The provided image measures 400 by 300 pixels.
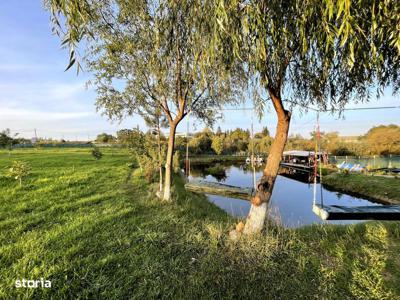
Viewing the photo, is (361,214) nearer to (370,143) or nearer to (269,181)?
(269,181)

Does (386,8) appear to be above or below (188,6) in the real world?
below

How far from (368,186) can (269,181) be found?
1798 centimetres

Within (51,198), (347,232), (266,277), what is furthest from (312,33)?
(51,198)

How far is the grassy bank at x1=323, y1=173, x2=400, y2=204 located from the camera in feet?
47.8

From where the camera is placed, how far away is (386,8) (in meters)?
2.35

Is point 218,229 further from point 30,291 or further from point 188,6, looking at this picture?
point 188,6

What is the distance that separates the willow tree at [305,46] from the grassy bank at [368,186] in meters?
14.4

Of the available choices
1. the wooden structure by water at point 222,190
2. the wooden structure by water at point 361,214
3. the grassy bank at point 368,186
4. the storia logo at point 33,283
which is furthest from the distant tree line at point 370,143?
the storia logo at point 33,283

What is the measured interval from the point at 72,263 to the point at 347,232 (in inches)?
216

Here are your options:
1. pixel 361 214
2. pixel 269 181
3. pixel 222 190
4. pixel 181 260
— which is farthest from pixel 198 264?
pixel 222 190

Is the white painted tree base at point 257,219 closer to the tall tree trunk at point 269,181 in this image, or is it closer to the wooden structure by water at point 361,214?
the tall tree trunk at point 269,181

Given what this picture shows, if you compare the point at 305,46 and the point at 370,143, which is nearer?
the point at 305,46

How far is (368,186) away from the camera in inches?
667

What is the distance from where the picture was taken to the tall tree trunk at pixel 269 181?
3.90m
